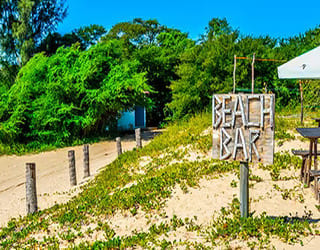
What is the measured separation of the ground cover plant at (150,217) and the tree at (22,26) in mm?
20737

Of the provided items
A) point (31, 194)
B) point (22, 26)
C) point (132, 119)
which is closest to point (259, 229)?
point (31, 194)

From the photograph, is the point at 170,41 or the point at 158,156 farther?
the point at 170,41

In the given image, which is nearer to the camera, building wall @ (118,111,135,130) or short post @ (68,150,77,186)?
short post @ (68,150,77,186)

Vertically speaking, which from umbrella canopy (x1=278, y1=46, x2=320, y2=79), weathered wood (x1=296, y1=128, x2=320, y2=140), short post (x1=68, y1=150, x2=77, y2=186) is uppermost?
umbrella canopy (x1=278, y1=46, x2=320, y2=79)

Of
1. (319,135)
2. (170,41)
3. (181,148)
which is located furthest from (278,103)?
(170,41)

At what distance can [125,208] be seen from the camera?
6312 mm

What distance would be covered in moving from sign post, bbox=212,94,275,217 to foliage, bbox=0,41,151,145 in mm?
13043

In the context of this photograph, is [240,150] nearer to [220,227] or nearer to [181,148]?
[220,227]

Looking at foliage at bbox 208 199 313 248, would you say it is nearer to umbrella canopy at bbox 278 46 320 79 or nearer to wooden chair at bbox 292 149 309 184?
wooden chair at bbox 292 149 309 184

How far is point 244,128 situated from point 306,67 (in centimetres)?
182

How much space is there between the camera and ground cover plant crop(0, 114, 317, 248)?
15.3ft

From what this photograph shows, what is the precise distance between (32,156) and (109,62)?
23.8 ft

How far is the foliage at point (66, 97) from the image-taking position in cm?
1741

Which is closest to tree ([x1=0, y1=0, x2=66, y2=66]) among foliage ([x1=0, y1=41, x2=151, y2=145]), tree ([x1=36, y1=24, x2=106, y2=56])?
tree ([x1=36, y1=24, x2=106, y2=56])
